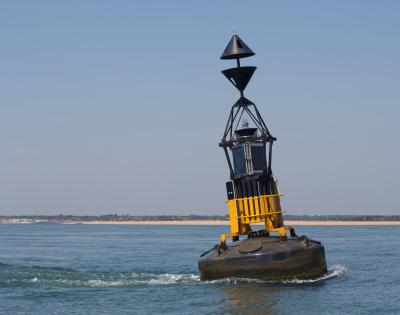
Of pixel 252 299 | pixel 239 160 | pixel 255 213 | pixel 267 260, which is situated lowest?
pixel 252 299

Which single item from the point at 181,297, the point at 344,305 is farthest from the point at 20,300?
the point at 344,305

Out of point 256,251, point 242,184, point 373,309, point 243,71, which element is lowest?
point 373,309

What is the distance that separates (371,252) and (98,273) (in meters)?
36.9

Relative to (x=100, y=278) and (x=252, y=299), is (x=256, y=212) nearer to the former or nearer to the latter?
(x=252, y=299)

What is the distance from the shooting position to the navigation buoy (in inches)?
1906

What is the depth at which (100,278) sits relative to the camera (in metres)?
56.6

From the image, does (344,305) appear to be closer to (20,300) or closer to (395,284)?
(395,284)

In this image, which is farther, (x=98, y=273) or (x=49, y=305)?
(x=98, y=273)

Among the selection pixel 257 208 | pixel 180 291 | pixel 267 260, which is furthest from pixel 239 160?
pixel 180 291

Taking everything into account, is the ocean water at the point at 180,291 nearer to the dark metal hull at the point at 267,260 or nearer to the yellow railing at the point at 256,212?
the dark metal hull at the point at 267,260

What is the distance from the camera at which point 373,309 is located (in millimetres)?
41125

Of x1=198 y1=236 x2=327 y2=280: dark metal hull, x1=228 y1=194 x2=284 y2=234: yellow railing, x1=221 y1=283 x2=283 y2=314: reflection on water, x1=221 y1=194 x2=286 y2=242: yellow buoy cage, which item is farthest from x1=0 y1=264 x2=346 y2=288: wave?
x1=228 y1=194 x2=284 y2=234: yellow railing

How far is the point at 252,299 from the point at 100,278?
17096 millimetres

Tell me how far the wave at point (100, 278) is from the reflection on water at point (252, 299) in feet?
5.54
